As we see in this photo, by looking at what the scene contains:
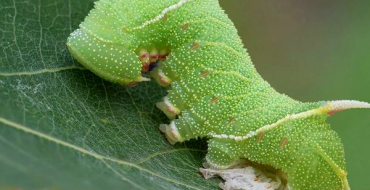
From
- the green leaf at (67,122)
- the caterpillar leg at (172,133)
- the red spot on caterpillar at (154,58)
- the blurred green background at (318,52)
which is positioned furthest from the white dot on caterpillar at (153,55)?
the blurred green background at (318,52)

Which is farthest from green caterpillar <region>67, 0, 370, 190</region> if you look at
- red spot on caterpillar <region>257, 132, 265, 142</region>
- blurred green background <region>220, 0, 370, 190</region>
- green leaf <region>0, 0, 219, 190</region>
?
blurred green background <region>220, 0, 370, 190</region>

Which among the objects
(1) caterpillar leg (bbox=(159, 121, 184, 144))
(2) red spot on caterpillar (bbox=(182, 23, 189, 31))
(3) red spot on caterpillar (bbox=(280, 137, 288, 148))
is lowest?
(1) caterpillar leg (bbox=(159, 121, 184, 144))

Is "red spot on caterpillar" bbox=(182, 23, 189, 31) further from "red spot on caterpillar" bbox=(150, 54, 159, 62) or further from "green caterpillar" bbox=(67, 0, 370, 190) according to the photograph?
"red spot on caterpillar" bbox=(150, 54, 159, 62)

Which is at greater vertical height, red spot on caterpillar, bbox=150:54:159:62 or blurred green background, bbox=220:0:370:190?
blurred green background, bbox=220:0:370:190

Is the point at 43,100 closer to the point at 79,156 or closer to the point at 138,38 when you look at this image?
the point at 79,156

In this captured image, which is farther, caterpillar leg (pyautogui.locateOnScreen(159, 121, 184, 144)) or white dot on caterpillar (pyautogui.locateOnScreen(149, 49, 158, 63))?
white dot on caterpillar (pyautogui.locateOnScreen(149, 49, 158, 63))

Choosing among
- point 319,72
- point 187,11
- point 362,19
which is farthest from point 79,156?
point 362,19
